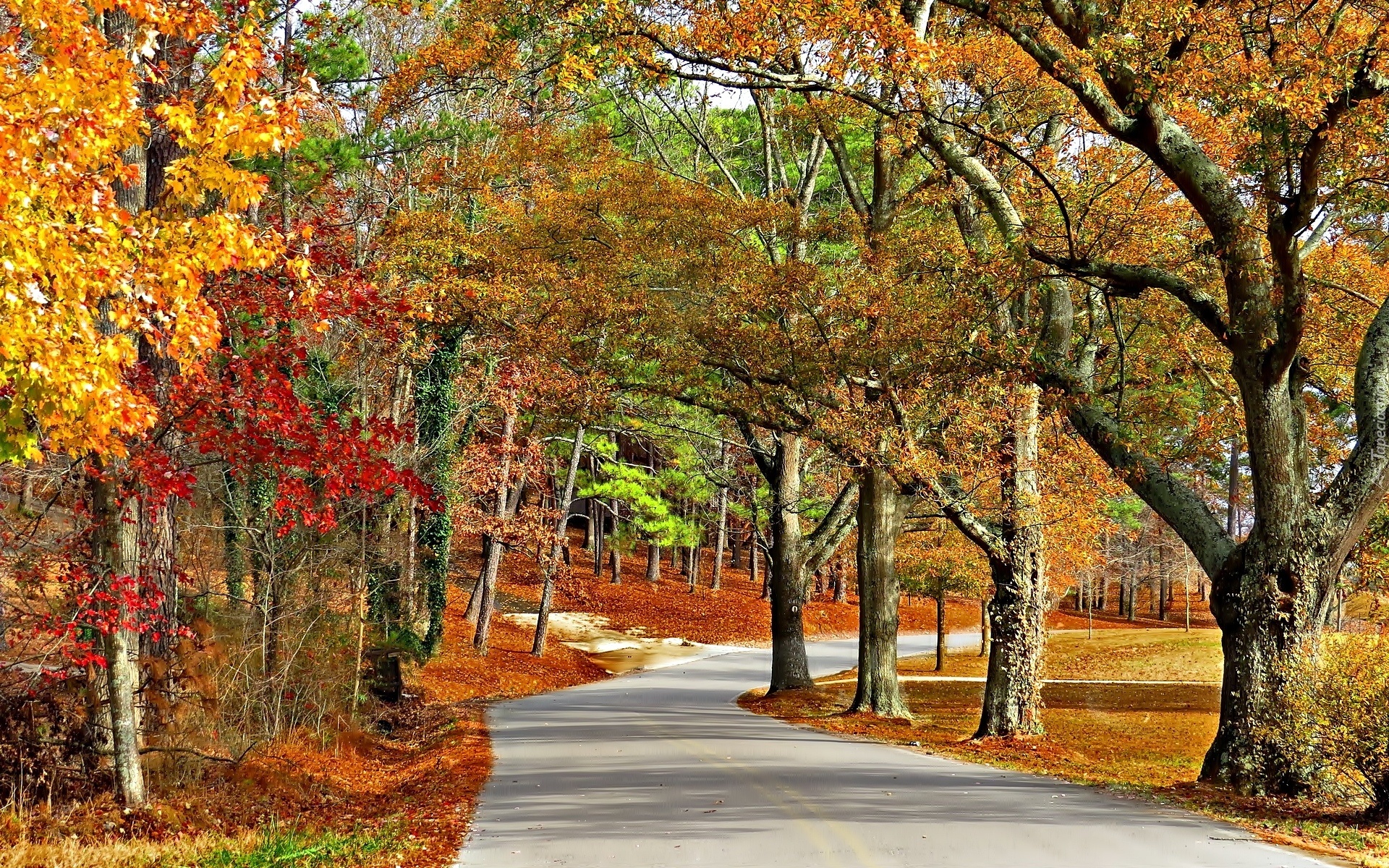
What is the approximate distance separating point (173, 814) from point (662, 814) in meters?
3.99

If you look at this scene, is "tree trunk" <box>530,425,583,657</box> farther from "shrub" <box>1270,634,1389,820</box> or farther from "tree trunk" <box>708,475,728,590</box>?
"shrub" <box>1270,634,1389,820</box>

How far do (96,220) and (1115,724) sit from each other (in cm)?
2089

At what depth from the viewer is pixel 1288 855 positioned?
24.5 feet

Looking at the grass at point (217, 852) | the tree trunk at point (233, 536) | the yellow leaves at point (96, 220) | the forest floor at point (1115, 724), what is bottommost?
the forest floor at point (1115, 724)

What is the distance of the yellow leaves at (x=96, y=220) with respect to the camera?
572 cm

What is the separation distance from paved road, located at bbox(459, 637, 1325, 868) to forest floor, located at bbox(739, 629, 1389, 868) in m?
0.70

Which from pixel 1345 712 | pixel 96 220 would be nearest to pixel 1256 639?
pixel 1345 712

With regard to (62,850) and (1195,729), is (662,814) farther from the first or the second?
(1195,729)

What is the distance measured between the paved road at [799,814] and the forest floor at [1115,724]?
2.28 feet

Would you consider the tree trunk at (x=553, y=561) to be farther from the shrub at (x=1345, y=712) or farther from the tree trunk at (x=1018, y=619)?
the shrub at (x=1345, y=712)

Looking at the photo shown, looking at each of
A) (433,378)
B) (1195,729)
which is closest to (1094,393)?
(1195,729)

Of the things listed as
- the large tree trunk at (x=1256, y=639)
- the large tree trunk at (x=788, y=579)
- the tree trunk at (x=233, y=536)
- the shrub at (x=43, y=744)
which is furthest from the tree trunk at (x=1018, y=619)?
the shrub at (x=43, y=744)

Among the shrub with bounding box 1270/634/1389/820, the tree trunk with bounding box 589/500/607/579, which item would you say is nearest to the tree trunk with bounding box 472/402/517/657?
the tree trunk with bounding box 589/500/607/579

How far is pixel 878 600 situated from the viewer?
19.3 m
